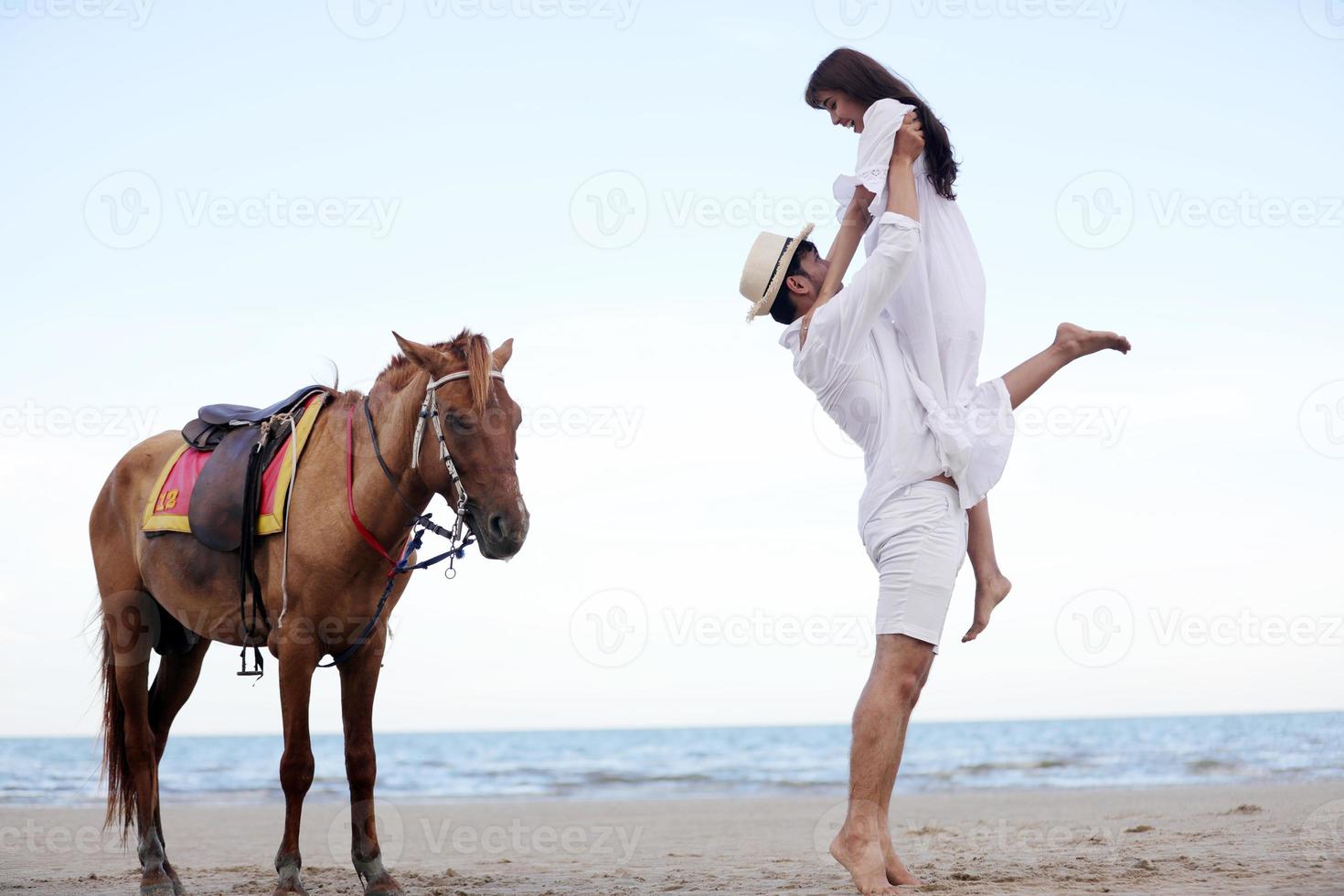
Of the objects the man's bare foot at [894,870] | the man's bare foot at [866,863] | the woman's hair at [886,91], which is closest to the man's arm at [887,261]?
the woman's hair at [886,91]

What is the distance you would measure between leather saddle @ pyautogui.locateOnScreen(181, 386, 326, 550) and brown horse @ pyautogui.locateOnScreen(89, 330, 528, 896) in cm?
14

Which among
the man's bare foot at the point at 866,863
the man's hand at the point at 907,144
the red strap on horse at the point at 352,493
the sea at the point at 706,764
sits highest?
the man's hand at the point at 907,144

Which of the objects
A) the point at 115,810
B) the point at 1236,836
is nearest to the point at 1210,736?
the point at 1236,836

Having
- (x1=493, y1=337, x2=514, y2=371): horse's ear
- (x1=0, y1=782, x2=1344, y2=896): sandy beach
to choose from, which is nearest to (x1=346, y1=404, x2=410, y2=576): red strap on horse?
(x1=493, y1=337, x2=514, y2=371): horse's ear

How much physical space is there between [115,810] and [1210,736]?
3202 cm

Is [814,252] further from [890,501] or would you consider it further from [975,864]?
[975,864]

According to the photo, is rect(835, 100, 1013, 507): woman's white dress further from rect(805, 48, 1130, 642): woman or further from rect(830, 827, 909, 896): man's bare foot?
rect(830, 827, 909, 896): man's bare foot

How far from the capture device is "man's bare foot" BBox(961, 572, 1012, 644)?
352cm

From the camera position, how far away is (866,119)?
10.8 feet

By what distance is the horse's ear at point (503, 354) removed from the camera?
423 centimetres

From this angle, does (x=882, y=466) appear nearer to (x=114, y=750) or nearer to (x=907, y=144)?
(x=907, y=144)

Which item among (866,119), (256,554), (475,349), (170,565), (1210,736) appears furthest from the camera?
(1210,736)

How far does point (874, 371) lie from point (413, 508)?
191 cm

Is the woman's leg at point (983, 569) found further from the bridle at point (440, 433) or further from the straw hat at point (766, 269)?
the bridle at point (440, 433)
